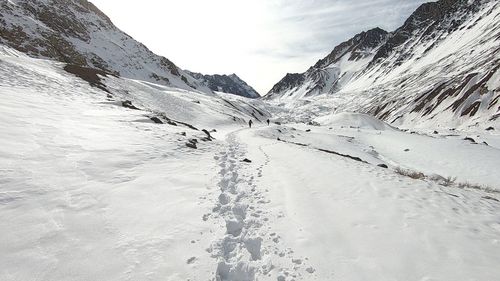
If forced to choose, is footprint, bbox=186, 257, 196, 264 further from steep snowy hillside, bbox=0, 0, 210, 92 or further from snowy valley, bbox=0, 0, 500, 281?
steep snowy hillside, bbox=0, 0, 210, 92

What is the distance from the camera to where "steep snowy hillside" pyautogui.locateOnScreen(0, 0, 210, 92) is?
289ft

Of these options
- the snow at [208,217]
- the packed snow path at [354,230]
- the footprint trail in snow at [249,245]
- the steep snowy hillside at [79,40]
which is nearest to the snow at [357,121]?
the snow at [208,217]

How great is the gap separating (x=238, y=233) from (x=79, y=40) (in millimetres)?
121565

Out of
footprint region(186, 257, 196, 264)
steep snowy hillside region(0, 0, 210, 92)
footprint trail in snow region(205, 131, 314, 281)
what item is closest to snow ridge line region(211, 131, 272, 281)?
footprint trail in snow region(205, 131, 314, 281)

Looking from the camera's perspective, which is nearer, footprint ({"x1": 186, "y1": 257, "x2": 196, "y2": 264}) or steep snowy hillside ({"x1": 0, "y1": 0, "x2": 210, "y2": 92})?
footprint ({"x1": 186, "y1": 257, "x2": 196, "y2": 264})

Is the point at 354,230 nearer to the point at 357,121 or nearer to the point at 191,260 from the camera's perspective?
the point at 191,260

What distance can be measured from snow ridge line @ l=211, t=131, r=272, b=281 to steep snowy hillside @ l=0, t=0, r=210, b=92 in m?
94.0

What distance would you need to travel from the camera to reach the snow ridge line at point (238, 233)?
234 inches

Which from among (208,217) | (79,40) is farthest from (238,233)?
(79,40)

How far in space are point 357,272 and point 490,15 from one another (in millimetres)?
228060

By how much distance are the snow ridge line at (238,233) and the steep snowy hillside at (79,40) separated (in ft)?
308

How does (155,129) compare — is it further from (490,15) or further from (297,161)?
(490,15)

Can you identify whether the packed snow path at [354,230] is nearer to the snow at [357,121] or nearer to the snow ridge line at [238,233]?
the snow ridge line at [238,233]

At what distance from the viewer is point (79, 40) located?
10812cm
